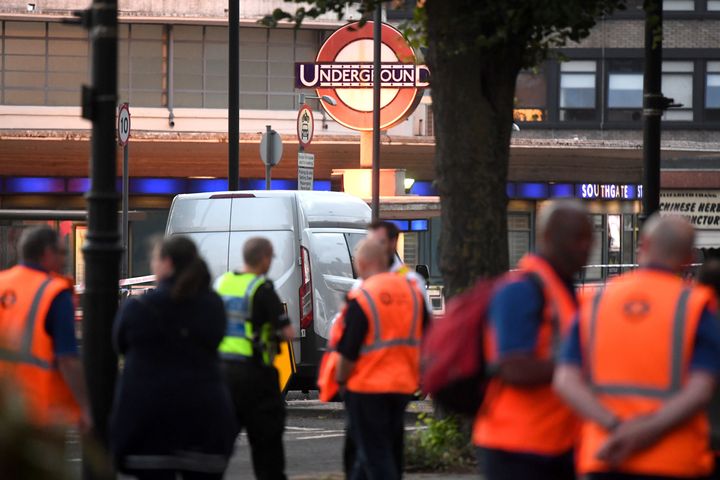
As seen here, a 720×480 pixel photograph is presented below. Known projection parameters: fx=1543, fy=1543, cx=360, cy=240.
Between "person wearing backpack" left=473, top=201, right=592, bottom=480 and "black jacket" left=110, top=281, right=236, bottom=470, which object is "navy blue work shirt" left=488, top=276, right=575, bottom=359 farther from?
"black jacket" left=110, top=281, right=236, bottom=470

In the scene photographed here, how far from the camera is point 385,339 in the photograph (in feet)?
27.3

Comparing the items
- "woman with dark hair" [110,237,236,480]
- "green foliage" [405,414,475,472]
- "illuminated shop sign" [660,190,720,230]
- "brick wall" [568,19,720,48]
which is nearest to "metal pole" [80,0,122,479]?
"woman with dark hair" [110,237,236,480]

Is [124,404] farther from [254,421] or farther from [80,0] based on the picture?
[80,0]

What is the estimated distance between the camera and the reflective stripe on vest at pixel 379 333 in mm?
A: 8258

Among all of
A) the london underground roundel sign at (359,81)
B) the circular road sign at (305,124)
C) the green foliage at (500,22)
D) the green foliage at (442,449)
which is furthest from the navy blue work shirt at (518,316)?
the london underground roundel sign at (359,81)

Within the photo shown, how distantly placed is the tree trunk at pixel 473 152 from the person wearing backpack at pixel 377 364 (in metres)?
2.74

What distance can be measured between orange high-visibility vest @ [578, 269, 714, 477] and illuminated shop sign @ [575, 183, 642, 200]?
37.9m

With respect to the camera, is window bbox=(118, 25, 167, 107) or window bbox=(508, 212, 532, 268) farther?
window bbox=(508, 212, 532, 268)

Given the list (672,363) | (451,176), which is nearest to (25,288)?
(672,363)

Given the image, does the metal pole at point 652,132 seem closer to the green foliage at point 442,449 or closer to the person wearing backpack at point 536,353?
the green foliage at point 442,449

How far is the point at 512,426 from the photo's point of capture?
17.6 ft

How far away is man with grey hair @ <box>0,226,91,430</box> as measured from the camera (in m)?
6.95

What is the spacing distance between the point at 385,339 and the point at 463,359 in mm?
2851

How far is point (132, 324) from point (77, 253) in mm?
26186
